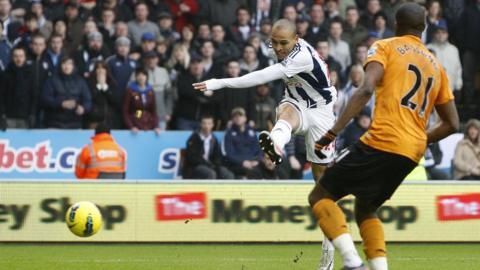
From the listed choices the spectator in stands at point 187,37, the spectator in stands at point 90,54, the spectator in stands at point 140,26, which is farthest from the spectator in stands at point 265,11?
the spectator in stands at point 90,54

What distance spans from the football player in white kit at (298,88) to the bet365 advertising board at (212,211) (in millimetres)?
4061

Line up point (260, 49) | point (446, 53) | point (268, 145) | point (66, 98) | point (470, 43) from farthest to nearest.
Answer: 1. point (470, 43)
2. point (260, 49)
3. point (446, 53)
4. point (66, 98)
5. point (268, 145)

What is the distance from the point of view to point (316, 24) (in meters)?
20.9

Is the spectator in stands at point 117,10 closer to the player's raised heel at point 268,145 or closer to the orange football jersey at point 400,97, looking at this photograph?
the player's raised heel at point 268,145

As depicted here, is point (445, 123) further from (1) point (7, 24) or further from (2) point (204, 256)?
(1) point (7, 24)

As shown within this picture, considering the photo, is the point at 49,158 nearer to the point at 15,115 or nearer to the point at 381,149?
the point at 15,115

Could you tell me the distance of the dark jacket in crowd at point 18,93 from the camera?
63.5ft

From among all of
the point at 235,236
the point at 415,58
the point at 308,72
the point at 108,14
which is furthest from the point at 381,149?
the point at 108,14

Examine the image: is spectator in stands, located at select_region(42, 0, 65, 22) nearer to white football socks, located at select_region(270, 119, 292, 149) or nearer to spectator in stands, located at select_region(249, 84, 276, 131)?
spectator in stands, located at select_region(249, 84, 276, 131)

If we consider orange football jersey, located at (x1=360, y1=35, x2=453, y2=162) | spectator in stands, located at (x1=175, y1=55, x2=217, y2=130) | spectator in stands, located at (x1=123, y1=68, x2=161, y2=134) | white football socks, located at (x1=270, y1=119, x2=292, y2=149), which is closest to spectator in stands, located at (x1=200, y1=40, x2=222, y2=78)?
spectator in stands, located at (x1=175, y1=55, x2=217, y2=130)

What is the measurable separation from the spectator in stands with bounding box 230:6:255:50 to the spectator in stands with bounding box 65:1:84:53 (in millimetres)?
2880

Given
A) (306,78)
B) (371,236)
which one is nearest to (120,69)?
(306,78)

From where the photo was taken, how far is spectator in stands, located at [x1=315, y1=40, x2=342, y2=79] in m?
19.7

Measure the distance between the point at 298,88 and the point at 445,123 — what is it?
2.51 metres
